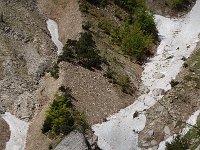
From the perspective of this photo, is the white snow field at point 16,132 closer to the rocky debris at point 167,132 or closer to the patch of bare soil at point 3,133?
the patch of bare soil at point 3,133

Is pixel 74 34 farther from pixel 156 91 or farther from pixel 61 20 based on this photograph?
pixel 156 91

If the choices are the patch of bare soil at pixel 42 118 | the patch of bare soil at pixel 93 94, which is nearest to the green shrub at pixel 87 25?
the patch of bare soil at pixel 93 94

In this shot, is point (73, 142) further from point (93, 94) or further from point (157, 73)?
point (157, 73)

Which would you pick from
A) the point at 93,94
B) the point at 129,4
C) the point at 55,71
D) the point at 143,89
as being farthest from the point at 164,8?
the point at 93,94

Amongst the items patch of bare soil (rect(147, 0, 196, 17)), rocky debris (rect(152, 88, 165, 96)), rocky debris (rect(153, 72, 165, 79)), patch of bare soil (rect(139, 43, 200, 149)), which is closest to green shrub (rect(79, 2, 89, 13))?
patch of bare soil (rect(147, 0, 196, 17))

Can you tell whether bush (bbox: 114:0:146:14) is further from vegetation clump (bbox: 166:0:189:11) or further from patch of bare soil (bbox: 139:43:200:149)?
patch of bare soil (bbox: 139:43:200:149)

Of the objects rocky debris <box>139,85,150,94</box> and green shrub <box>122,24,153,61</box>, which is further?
green shrub <box>122,24,153,61</box>
